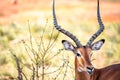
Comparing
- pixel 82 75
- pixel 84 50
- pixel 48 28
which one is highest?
pixel 84 50

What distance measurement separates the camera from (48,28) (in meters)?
24.5

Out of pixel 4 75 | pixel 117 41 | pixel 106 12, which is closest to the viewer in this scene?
pixel 4 75

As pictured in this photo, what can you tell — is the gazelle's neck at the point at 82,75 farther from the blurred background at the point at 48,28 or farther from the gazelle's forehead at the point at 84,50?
the blurred background at the point at 48,28

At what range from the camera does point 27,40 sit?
21.9m

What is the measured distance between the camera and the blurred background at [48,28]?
64.0 feet

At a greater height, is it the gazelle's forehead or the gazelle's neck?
the gazelle's forehead

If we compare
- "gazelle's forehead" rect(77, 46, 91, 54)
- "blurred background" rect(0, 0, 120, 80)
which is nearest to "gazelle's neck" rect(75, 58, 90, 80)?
"gazelle's forehead" rect(77, 46, 91, 54)

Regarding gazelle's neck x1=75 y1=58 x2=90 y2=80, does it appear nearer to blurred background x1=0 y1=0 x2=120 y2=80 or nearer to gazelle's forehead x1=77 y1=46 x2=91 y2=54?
gazelle's forehead x1=77 y1=46 x2=91 y2=54

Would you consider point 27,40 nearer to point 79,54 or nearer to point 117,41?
point 117,41

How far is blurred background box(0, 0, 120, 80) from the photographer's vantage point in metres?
19.5

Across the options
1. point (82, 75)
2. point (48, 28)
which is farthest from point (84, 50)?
point (48, 28)

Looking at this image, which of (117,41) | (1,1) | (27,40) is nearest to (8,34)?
(27,40)

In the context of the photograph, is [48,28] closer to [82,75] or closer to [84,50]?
[84,50]

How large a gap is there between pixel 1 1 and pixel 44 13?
3.69 meters
